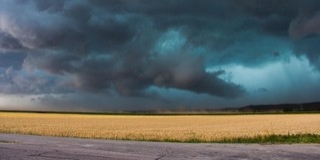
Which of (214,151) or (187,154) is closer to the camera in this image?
(187,154)

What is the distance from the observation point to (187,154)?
16172 millimetres

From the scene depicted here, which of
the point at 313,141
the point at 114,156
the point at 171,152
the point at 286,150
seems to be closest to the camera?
the point at 114,156

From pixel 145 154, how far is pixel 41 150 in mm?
3795

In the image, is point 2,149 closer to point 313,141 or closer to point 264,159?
point 264,159

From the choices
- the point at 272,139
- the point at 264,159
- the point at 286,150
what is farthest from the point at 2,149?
the point at 272,139

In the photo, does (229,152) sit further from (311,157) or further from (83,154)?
(83,154)

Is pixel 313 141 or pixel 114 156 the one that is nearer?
pixel 114 156

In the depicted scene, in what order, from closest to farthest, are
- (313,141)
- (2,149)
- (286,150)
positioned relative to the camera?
1. (2,149)
2. (286,150)
3. (313,141)

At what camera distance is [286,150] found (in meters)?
18.4

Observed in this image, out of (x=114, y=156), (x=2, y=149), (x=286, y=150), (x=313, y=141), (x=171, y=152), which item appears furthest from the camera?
(x=313, y=141)

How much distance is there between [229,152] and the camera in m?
17.0

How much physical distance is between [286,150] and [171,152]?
5.16m

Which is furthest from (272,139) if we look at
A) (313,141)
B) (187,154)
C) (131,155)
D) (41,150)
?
(41,150)

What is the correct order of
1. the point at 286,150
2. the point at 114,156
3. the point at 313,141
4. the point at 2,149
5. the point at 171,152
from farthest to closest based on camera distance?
the point at 313,141 < the point at 286,150 < the point at 171,152 < the point at 2,149 < the point at 114,156
